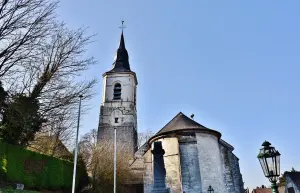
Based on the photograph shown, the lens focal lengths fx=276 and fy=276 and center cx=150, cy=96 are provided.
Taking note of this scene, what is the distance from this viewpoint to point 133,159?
81.9ft

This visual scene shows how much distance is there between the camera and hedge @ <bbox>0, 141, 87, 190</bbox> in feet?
39.7

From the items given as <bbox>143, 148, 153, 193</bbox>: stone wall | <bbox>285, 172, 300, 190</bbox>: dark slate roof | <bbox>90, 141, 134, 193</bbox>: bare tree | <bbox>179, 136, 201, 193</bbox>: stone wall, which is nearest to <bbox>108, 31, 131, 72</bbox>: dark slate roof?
<bbox>143, 148, 153, 193</bbox>: stone wall

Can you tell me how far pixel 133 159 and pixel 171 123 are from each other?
514cm

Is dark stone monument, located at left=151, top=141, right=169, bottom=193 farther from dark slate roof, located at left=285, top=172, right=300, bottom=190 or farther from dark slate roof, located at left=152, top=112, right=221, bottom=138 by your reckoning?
dark slate roof, located at left=285, top=172, right=300, bottom=190

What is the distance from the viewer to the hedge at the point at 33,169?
12.1 meters

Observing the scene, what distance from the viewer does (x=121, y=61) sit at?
122 ft

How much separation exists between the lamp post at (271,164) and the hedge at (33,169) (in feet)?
35.8

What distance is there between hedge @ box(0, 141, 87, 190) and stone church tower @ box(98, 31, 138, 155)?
529 inches

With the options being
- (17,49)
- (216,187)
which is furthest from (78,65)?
(216,187)

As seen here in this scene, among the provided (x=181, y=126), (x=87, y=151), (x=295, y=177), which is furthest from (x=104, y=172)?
(x=295, y=177)

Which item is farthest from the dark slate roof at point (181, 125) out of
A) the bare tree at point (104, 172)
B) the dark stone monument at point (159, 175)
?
the dark stone monument at point (159, 175)

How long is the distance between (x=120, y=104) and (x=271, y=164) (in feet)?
94.5

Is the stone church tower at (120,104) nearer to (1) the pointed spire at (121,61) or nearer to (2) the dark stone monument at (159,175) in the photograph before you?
(1) the pointed spire at (121,61)

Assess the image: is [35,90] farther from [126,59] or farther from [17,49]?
[126,59]
